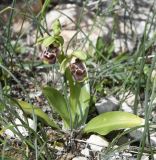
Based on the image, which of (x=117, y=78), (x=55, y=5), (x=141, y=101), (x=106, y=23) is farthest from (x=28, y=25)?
(x=141, y=101)

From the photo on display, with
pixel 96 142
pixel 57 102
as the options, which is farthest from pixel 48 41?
pixel 96 142

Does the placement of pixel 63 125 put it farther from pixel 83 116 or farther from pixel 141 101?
pixel 141 101

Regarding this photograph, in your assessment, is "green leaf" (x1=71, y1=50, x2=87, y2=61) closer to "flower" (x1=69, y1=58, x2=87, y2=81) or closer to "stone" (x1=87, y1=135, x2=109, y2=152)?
"flower" (x1=69, y1=58, x2=87, y2=81)

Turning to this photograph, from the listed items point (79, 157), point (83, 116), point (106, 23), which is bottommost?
point (79, 157)

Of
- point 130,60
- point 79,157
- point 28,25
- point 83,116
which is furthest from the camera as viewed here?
point 28,25

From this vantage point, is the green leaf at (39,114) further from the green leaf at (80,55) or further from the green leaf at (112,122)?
the green leaf at (80,55)

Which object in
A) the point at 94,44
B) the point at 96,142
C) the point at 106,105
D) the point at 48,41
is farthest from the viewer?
the point at 94,44

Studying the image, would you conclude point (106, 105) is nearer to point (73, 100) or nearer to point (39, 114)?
point (73, 100)

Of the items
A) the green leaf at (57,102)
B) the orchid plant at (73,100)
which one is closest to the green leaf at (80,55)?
the orchid plant at (73,100)
